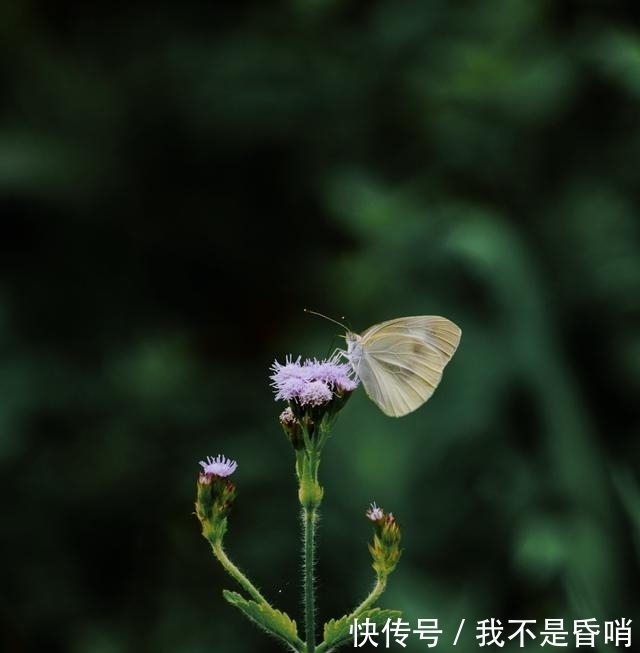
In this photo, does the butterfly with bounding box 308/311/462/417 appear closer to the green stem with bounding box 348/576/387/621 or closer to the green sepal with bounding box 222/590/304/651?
the green stem with bounding box 348/576/387/621

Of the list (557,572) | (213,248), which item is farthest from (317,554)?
(213,248)

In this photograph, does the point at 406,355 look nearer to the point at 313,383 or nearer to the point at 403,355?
the point at 403,355

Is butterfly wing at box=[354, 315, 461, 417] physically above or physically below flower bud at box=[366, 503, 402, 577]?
above

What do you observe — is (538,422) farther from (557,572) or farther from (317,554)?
(317,554)

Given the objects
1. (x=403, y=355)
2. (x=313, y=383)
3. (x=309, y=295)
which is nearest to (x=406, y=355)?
(x=403, y=355)

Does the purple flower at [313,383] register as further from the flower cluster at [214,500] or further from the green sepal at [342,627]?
the green sepal at [342,627]

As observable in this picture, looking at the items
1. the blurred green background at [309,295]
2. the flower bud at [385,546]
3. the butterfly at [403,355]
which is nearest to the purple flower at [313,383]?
the butterfly at [403,355]

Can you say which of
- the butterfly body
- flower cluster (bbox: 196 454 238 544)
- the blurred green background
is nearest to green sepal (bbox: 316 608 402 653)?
flower cluster (bbox: 196 454 238 544)
